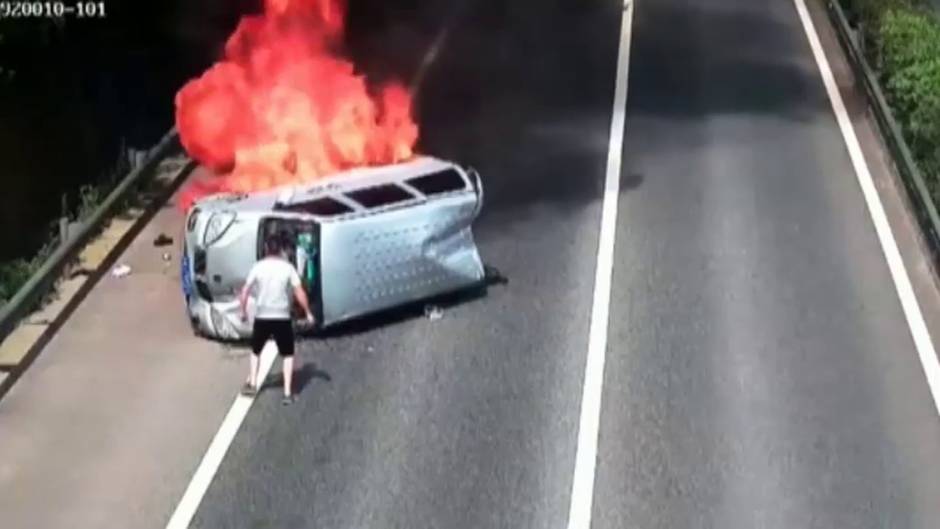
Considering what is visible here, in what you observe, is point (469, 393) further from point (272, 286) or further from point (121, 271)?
point (121, 271)

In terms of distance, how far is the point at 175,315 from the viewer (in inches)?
792

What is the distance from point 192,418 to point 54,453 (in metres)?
1.38

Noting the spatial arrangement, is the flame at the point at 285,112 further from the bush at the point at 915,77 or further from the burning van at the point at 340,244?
the bush at the point at 915,77

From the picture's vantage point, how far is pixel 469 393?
1819 cm

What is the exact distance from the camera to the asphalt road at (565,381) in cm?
1614

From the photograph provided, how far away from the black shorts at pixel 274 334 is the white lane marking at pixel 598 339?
2.92 metres

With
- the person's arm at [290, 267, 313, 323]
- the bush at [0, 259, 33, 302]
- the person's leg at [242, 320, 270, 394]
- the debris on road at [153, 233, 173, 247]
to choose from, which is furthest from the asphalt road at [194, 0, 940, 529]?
the bush at [0, 259, 33, 302]

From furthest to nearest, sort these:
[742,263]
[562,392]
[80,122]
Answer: [80,122]
[742,263]
[562,392]

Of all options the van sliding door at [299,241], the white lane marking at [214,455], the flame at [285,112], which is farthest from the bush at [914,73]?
the white lane marking at [214,455]

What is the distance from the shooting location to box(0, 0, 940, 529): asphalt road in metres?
16.1

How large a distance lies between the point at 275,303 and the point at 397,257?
204 centimetres

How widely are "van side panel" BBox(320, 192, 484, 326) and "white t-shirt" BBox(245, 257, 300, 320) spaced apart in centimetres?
114

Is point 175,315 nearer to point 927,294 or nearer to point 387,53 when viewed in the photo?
point 927,294

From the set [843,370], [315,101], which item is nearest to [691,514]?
[843,370]
